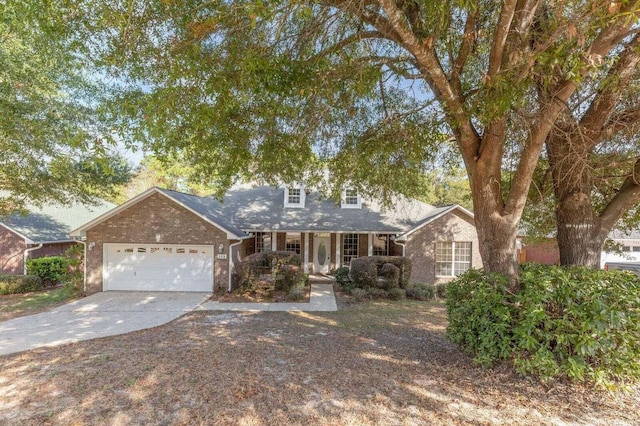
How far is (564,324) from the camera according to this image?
4.41 metres

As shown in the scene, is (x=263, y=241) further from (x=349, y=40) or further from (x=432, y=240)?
(x=349, y=40)

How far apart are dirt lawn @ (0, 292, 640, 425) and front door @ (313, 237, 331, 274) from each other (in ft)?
30.9

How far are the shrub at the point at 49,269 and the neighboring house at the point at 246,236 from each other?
4.16 metres

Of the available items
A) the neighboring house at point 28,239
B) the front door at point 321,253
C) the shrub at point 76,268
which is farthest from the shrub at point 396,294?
the neighboring house at point 28,239

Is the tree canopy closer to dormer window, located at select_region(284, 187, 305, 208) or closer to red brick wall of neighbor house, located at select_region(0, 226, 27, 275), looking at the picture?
red brick wall of neighbor house, located at select_region(0, 226, 27, 275)

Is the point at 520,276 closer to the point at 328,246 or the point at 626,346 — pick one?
the point at 626,346

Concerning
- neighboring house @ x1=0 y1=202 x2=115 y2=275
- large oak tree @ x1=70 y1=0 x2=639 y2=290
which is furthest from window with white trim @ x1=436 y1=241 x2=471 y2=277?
neighboring house @ x1=0 y1=202 x2=115 y2=275

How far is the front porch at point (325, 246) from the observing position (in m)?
16.7

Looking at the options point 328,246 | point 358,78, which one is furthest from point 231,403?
point 328,246

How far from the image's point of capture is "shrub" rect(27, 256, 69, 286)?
48.2 ft

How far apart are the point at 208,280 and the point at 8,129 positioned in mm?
7295

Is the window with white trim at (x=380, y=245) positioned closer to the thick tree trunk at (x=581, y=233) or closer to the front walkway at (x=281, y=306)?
the front walkway at (x=281, y=306)

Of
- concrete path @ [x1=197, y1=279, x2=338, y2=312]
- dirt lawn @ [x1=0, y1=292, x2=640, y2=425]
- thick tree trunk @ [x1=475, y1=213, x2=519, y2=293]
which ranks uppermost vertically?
thick tree trunk @ [x1=475, y1=213, x2=519, y2=293]

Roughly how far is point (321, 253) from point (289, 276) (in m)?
4.69
